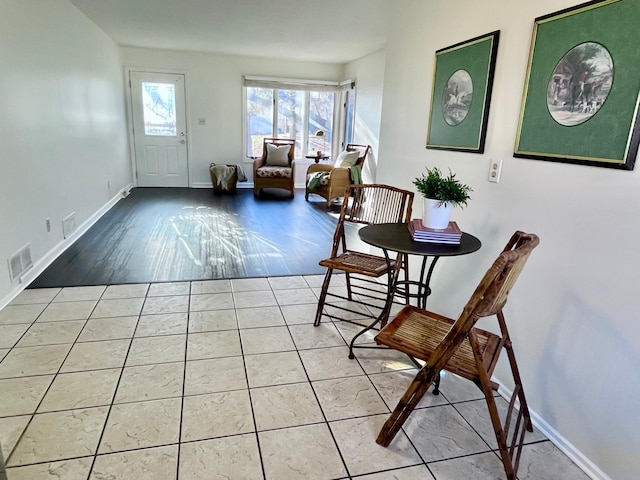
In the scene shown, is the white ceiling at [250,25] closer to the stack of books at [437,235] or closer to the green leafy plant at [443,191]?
the green leafy plant at [443,191]

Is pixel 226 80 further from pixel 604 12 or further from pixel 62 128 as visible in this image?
pixel 604 12

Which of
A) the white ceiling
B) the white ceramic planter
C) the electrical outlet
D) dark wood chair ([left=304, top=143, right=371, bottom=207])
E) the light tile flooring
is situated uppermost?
the white ceiling

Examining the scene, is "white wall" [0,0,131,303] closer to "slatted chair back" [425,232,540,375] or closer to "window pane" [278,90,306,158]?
"slatted chair back" [425,232,540,375]

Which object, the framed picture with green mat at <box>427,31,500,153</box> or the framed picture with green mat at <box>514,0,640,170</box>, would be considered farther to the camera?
the framed picture with green mat at <box>427,31,500,153</box>

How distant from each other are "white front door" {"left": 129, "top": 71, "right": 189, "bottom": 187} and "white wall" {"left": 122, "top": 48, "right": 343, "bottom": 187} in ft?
0.45

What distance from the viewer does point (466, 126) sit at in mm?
2109

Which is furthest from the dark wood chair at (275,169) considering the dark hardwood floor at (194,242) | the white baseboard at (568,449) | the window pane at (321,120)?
the white baseboard at (568,449)

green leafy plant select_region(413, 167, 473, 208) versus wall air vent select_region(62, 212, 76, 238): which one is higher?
green leafy plant select_region(413, 167, 473, 208)

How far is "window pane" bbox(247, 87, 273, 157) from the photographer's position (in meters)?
7.26

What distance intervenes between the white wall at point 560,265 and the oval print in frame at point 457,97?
0.60 feet

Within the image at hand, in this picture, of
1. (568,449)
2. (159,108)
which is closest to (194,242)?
(568,449)

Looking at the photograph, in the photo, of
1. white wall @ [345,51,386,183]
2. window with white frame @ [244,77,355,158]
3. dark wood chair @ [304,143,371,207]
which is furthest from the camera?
window with white frame @ [244,77,355,158]

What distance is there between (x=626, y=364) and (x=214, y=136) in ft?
22.6

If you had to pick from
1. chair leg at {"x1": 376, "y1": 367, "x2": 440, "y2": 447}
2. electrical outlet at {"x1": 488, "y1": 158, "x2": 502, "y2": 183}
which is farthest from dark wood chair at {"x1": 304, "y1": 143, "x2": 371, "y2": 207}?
chair leg at {"x1": 376, "y1": 367, "x2": 440, "y2": 447}
